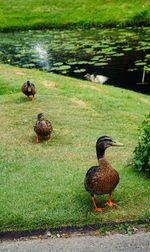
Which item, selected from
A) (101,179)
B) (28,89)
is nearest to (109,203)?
(101,179)

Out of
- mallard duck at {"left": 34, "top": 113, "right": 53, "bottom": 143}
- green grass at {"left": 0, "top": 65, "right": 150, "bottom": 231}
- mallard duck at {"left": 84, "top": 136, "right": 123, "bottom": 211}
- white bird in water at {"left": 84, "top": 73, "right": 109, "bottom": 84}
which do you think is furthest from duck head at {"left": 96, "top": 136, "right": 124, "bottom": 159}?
white bird in water at {"left": 84, "top": 73, "right": 109, "bottom": 84}

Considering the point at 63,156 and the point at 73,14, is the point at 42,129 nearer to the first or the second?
the point at 63,156

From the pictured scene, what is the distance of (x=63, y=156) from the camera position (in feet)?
42.0

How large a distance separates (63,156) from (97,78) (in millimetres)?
15827

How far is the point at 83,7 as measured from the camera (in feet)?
172

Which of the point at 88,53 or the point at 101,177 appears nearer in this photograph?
the point at 101,177

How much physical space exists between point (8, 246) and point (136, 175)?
12.5ft

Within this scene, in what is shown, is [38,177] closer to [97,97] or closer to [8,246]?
[8,246]

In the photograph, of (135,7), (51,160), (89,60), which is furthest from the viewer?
(135,7)

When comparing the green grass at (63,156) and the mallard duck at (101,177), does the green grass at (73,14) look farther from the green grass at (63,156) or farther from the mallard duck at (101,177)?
the mallard duck at (101,177)

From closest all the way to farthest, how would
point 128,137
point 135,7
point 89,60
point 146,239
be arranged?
point 146,239 → point 128,137 → point 89,60 → point 135,7

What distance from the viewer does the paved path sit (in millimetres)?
8539

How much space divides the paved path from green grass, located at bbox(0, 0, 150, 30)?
40.9 meters

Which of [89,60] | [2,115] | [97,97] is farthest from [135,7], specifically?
[2,115]
